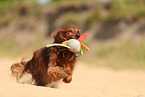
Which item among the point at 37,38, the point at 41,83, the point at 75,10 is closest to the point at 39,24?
the point at 37,38

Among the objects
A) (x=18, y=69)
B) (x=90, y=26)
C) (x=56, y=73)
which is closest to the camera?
(x=56, y=73)

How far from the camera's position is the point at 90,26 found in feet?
69.3

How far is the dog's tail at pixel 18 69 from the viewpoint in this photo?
603 centimetres

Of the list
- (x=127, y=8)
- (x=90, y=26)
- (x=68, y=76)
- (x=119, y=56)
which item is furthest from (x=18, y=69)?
(x=90, y=26)

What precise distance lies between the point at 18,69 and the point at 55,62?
1.37 m

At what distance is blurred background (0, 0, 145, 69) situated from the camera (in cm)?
1692

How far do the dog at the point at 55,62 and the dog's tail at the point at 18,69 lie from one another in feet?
0.84

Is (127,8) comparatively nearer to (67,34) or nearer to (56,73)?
(67,34)

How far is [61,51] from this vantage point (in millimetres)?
5281

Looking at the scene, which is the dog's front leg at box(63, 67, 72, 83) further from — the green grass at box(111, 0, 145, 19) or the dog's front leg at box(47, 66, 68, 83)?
the green grass at box(111, 0, 145, 19)

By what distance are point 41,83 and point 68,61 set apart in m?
1.00

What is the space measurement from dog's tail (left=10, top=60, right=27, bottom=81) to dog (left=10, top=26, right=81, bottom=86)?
0.26 meters

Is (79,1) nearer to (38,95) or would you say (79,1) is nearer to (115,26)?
(115,26)

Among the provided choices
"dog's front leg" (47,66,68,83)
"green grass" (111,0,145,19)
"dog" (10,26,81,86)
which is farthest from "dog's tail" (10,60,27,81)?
"green grass" (111,0,145,19)
